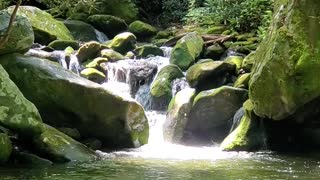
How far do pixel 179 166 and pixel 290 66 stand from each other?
342 cm

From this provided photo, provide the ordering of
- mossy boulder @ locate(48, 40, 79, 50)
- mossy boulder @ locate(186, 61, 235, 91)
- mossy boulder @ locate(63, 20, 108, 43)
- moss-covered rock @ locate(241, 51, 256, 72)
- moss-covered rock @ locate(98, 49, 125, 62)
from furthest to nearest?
mossy boulder @ locate(63, 20, 108, 43) → mossy boulder @ locate(48, 40, 79, 50) → moss-covered rock @ locate(98, 49, 125, 62) → moss-covered rock @ locate(241, 51, 256, 72) → mossy boulder @ locate(186, 61, 235, 91)

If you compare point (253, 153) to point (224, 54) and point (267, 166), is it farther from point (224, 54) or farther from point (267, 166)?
point (224, 54)

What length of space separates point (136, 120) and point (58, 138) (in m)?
2.90

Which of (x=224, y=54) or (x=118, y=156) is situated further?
(x=224, y=54)

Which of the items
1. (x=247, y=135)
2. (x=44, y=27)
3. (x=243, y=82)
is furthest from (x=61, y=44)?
(x=247, y=135)

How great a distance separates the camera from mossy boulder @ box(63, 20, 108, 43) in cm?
1993

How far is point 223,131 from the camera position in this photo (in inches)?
511

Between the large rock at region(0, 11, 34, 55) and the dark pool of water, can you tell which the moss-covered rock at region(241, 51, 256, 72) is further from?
the large rock at region(0, 11, 34, 55)

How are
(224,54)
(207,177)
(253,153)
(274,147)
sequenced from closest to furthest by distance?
(207,177) → (253,153) → (274,147) → (224,54)

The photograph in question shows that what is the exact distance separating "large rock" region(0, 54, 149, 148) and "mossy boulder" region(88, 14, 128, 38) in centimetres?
896

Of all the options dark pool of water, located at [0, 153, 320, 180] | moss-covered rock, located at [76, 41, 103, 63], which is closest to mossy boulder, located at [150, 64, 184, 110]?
moss-covered rock, located at [76, 41, 103, 63]

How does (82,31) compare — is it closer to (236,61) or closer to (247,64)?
(236,61)

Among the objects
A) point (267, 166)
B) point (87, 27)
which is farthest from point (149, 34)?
point (267, 166)

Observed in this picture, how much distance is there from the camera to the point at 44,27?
1803cm
